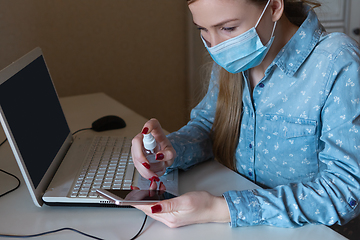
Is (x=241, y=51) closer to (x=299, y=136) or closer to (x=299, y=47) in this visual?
(x=299, y=47)

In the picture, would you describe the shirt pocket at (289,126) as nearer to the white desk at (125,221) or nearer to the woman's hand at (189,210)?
the white desk at (125,221)

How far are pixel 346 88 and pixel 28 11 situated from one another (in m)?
1.77

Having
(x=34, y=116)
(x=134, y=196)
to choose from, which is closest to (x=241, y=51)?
(x=134, y=196)

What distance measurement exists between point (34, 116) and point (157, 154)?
33 cm

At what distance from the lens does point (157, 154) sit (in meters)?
0.85

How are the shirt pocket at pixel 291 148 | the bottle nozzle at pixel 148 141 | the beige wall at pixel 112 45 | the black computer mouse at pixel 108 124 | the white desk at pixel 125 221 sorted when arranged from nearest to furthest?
1. the white desk at pixel 125 221
2. the bottle nozzle at pixel 148 141
3. the shirt pocket at pixel 291 148
4. the black computer mouse at pixel 108 124
5. the beige wall at pixel 112 45

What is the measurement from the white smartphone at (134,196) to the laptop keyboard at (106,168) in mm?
66

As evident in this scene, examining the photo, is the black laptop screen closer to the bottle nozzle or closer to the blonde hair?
the bottle nozzle

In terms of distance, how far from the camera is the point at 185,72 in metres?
2.55

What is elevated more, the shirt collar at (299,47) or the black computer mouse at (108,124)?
the shirt collar at (299,47)

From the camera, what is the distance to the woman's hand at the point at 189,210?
68 centimetres

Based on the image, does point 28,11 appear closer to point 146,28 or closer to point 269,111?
point 146,28

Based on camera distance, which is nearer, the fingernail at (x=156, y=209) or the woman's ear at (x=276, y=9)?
the fingernail at (x=156, y=209)

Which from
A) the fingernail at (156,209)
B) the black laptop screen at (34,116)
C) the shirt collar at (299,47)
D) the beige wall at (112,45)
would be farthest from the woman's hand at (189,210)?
the beige wall at (112,45)
